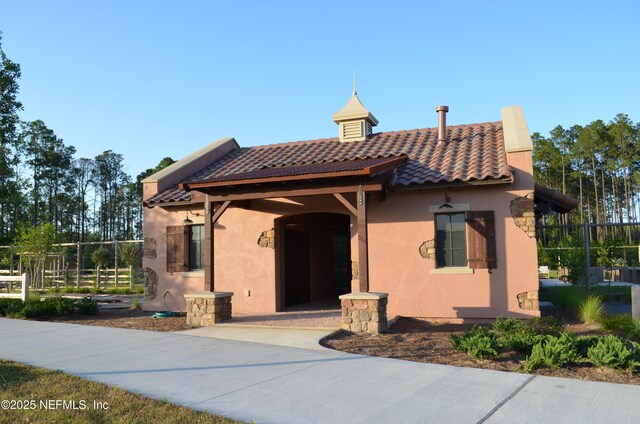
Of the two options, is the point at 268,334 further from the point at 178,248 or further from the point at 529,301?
the point at 529,301

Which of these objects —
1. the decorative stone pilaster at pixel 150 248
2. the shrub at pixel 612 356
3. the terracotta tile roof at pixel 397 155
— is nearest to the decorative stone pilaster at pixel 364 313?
the terracotta tile roof at pixel 397 155

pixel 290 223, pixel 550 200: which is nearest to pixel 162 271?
pixel 290 223

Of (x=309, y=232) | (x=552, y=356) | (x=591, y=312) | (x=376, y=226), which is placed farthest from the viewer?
(x=309, y=232)

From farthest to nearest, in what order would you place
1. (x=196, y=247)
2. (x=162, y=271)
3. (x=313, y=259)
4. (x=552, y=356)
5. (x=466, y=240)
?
(x=313, y=259) → (x=162, y=271) → (x=196, y=247) → (x=466, y=240) → (x=552, y=356)

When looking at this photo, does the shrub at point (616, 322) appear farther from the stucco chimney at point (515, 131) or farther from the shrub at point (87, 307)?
the shrub at point (87, 307)

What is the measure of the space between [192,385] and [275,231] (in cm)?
708

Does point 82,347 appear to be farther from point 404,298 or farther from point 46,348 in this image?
point 404,298

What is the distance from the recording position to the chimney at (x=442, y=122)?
13672mm

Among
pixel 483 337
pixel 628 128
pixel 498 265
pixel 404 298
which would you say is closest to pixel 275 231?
pixel 404 298

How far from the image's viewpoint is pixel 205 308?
35.8 feet

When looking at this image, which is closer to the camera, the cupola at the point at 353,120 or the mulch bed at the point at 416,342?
the mulch bed at the point at 416,342

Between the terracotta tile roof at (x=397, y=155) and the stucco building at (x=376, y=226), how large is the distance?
6cm

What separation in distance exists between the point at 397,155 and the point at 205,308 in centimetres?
590

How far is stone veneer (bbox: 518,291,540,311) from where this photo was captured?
35.0ft
